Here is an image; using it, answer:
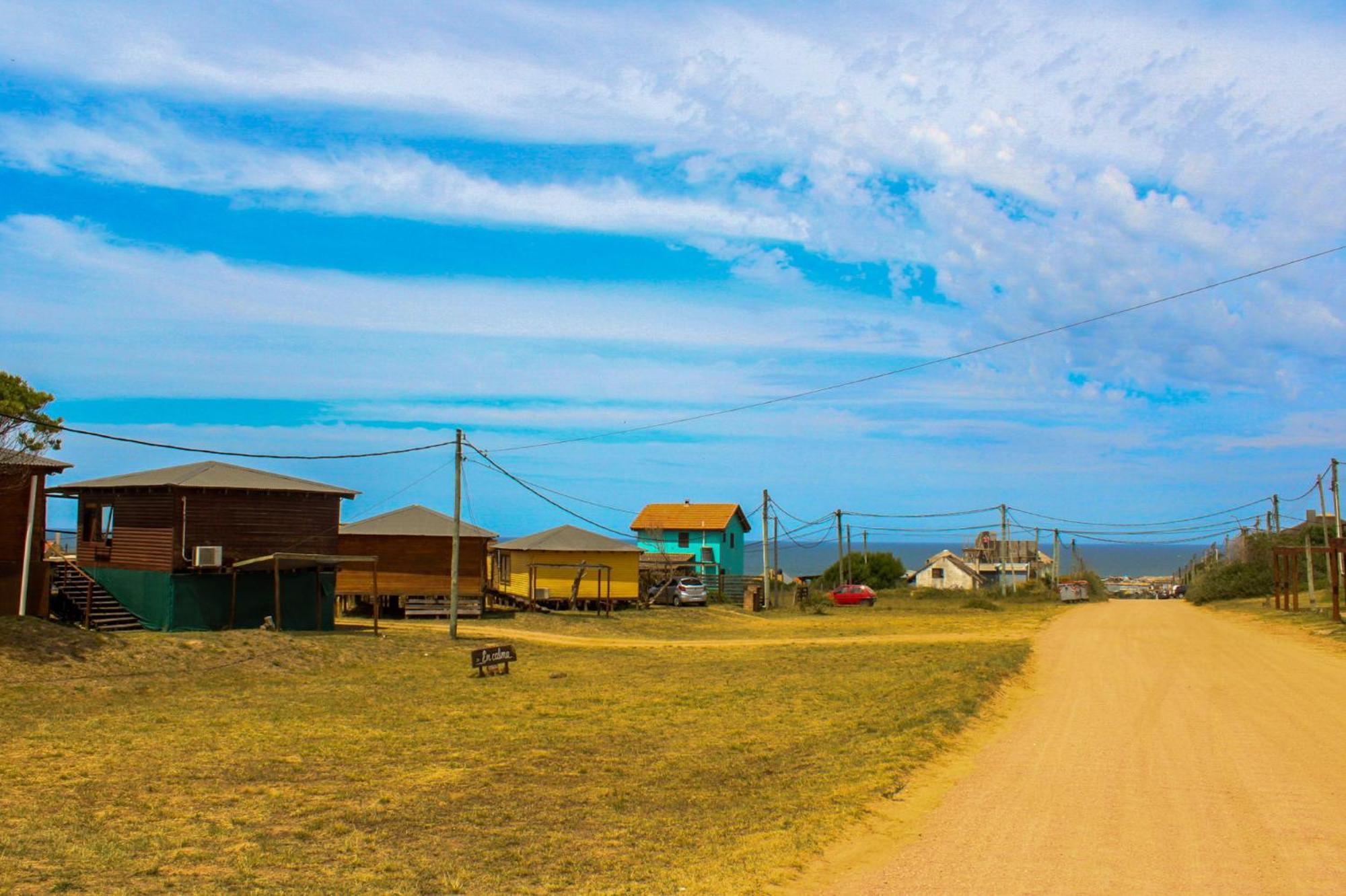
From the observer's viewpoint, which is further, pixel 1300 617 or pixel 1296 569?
pixel 1296 569

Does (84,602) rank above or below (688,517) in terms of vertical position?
below

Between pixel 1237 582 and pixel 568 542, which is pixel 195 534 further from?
pixel 1237 582

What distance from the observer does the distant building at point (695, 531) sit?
237 feet

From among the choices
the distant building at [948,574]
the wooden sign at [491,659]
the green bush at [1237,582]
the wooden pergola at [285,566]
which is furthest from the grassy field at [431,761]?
the distant building at [948,574]

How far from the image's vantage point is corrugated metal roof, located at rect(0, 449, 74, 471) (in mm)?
23577

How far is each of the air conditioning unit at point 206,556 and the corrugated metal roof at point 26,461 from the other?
4413 mm

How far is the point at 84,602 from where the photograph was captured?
31141 millimetres

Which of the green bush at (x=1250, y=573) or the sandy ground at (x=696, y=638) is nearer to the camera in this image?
the sandy ground at (x=696, y=638)

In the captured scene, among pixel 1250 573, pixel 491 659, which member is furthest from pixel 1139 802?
pixel 1250 573

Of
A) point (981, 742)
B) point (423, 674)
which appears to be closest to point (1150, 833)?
point (981, 742)

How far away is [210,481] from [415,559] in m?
12.2

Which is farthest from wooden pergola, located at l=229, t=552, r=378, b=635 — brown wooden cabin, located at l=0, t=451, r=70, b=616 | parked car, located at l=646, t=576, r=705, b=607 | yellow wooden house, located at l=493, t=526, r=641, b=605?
parked car, located at l=646, t=576, r=705, b=607

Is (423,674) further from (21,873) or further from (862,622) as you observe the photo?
(862,622)

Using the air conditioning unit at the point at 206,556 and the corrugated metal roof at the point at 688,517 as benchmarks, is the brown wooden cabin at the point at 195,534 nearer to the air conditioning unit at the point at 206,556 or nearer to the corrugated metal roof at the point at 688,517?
the air conditioning unit at the point at 206,556
